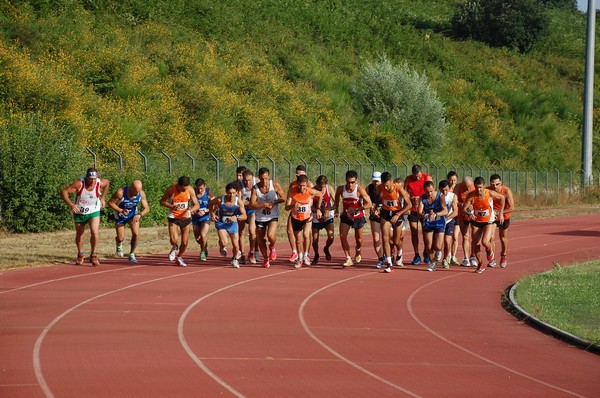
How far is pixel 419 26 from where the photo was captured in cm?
9544

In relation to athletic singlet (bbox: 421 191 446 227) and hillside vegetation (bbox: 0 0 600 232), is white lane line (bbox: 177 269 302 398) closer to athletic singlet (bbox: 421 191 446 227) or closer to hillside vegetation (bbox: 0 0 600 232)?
athletic singlet (bbox: 421 191 446 227)

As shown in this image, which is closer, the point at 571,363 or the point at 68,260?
the point at 571,363

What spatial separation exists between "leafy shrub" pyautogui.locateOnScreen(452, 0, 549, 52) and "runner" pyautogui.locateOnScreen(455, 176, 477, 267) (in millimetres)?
73534

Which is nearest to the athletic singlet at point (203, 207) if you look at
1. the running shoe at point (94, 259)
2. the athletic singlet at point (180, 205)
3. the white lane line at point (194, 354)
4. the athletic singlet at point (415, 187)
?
the athletic singlet at point (180, 205)

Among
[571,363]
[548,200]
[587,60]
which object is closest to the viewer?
[571,363]

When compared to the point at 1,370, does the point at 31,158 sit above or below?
above

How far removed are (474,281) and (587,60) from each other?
34.9 m

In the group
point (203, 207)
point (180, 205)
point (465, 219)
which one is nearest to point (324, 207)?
point (203, 207)

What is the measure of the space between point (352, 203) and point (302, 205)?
1.08 m

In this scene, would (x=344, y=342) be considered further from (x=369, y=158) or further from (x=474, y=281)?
(x=369, y=158)

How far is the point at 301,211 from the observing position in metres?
21.7

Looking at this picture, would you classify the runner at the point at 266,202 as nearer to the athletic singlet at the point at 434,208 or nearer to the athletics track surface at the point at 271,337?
the athletics track surface at the point at 271,337

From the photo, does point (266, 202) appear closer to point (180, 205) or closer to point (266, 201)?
point (266, 201)

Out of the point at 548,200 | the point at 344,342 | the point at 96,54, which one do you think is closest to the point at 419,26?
the point at 548,200
